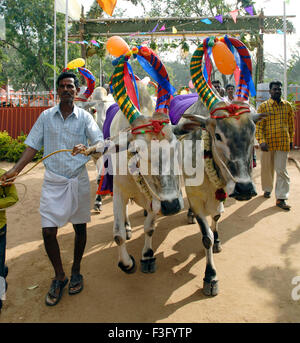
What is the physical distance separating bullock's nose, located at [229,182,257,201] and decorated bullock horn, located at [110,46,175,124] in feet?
3.38

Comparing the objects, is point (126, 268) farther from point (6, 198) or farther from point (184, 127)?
point (184, 127)

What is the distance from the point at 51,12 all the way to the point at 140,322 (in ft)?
74.9

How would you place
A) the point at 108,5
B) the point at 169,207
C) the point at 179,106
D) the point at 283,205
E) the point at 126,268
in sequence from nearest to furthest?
the point at 169,207, the point at 126,268, the point at 179,106, the point at 108,5, the point at 283,205

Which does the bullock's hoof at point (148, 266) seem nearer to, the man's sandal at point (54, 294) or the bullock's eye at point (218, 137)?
the man's sandal at point (54, 294)

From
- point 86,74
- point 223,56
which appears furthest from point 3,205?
point 86,74

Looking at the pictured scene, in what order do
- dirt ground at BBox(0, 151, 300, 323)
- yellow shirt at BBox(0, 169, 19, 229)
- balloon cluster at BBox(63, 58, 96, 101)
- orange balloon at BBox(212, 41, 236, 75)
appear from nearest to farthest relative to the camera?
yellow shirt at BBox(0, 169, 19, 229) → dirt ground at BBox(0, 151, 300, 323) → orange balloon at BBox(212, 41, 236, 75) → balloon cluster at BBox(63, 58, 96, 101)

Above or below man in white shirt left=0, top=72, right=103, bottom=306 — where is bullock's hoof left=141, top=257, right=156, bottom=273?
below

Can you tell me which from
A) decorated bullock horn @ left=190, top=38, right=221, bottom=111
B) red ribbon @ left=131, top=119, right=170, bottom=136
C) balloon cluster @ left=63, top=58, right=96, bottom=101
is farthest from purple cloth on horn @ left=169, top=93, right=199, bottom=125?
balloon cluster @ left=63, top=58, right=96, bottom=101

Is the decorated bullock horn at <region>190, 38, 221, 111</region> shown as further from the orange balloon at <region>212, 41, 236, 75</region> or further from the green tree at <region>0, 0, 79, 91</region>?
the green tree at <region>0, 0, 79, 91</region>

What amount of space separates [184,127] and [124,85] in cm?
73

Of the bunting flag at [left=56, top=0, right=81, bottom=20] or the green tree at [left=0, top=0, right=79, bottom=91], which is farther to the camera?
the green tree at [left=0, top=0, right=79, bottom=91]

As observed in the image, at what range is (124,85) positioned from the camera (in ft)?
10.5

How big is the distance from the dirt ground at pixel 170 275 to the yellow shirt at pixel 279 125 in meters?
1.27

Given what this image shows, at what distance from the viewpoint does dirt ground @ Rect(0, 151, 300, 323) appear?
2928 millimetres
